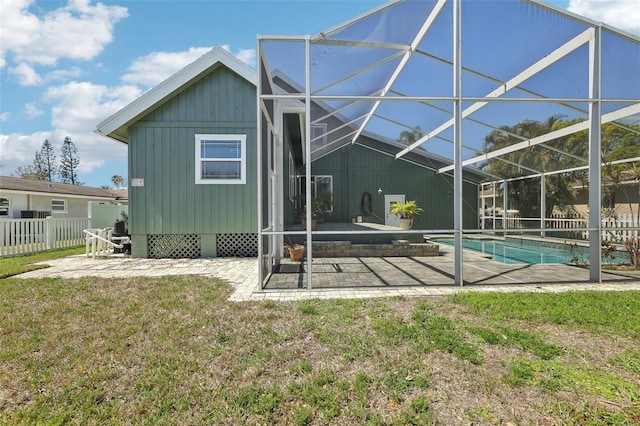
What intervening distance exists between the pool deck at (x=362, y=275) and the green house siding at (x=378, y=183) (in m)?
6.98

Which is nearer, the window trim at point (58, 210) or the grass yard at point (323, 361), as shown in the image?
the grass yard at point (323, 361)

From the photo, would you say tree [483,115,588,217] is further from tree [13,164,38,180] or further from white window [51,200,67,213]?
tree [13,164,38,180]

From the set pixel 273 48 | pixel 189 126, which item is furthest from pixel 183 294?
pixel 189 126

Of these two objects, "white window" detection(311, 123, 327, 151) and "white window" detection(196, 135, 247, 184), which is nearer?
"white window" detection(196, 135, 247, 184)

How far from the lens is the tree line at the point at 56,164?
45375 millimetres

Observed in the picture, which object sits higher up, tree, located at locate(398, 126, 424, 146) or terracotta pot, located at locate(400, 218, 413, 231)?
tree, located at locate(398, 126, 424, 146)

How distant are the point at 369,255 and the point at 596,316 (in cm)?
558

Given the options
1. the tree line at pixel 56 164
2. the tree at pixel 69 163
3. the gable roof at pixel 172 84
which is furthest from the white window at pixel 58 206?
the tree at pixel 69 163

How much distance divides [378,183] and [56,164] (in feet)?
Result: 168

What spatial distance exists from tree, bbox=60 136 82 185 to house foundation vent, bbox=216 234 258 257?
4972cm

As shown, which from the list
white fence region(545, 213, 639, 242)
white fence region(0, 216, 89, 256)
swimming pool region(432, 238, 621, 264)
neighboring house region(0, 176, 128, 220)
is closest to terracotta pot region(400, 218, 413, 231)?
swimming pool region(432, 238, 621, 264)

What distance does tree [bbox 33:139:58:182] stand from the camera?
149 feet

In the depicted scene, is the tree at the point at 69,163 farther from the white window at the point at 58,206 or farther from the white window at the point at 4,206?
the white window at the point at 4,206

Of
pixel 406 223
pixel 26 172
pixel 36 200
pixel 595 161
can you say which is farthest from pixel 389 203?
pixel 26 172
